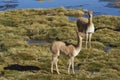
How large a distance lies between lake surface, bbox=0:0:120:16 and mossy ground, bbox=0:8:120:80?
10.1 meters

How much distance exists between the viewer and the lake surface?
5434 cm

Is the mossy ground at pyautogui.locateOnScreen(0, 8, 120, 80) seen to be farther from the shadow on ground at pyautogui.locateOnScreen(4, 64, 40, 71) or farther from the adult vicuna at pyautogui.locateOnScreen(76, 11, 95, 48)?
the adult vicuna at pyautogui.locateOnScreen(76, 11, 95, 48)

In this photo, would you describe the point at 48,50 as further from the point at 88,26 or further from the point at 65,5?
the point at 65,5

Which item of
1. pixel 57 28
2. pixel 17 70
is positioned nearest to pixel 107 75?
pixel 17 70

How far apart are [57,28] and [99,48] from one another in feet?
25.6

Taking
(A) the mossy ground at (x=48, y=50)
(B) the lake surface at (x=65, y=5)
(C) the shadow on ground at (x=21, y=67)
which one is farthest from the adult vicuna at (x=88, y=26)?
(B) the lake surface at (x=65, y=5)

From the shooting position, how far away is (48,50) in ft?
94.8

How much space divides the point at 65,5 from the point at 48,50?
31982 mm

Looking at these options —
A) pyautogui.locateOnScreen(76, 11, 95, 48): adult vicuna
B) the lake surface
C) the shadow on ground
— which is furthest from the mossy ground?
the lake surface

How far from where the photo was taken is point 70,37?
113 ft

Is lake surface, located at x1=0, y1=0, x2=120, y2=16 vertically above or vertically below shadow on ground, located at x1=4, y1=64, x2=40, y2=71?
above

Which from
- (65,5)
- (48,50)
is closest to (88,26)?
(48,50)

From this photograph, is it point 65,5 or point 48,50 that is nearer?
point 48,50

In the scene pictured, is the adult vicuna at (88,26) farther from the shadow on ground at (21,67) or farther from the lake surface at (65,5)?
the lake surface at (65,5)
